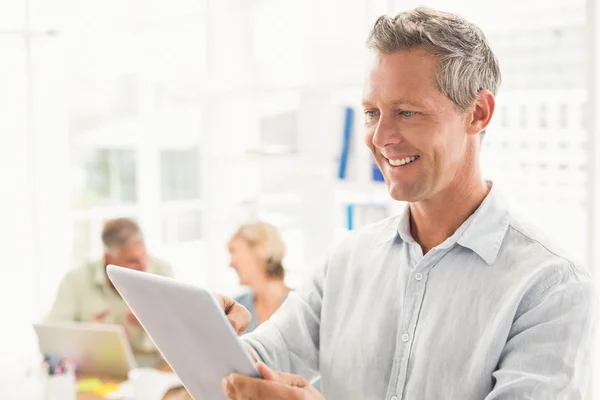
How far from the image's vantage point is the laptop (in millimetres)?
2508

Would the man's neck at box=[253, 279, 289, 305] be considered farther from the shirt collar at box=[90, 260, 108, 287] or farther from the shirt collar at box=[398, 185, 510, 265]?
the shirt collar at box=[398, 185, 510, 265]

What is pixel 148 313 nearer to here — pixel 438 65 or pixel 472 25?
pixel 438 65

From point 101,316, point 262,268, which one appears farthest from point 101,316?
point 262,268

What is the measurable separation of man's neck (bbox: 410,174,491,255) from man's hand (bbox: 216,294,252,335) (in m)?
0.39

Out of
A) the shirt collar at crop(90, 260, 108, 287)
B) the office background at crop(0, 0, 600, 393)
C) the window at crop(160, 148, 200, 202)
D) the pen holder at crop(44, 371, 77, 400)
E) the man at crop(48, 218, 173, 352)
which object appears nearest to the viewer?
the pen holder at crop(44, 371, 77, 400)

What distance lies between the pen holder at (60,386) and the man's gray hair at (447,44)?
1.68m

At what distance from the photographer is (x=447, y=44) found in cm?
129

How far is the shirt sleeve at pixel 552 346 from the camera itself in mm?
1165

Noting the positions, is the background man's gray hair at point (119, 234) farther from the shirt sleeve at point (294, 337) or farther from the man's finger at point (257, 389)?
the man's finger at point (257, 389)

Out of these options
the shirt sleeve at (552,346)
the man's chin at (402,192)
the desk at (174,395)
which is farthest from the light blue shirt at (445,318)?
the desk at (174,395)

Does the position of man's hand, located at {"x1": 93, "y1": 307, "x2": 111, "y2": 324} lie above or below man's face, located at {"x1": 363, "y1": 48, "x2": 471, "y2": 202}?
below

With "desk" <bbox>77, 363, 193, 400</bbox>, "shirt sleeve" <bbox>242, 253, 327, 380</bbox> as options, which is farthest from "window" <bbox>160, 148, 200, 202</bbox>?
"shirt sleeve" <bbox>242, 253, 327, 380</bbox>

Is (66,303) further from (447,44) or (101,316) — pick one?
(447,44)

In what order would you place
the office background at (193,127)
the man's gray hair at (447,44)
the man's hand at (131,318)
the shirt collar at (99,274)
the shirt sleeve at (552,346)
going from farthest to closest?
the office background at (193,127), the shirt collar at (99,274), the man's hand at (131,318), the man's gray hair at (447,44), the shirt sleeve at (552,346)
